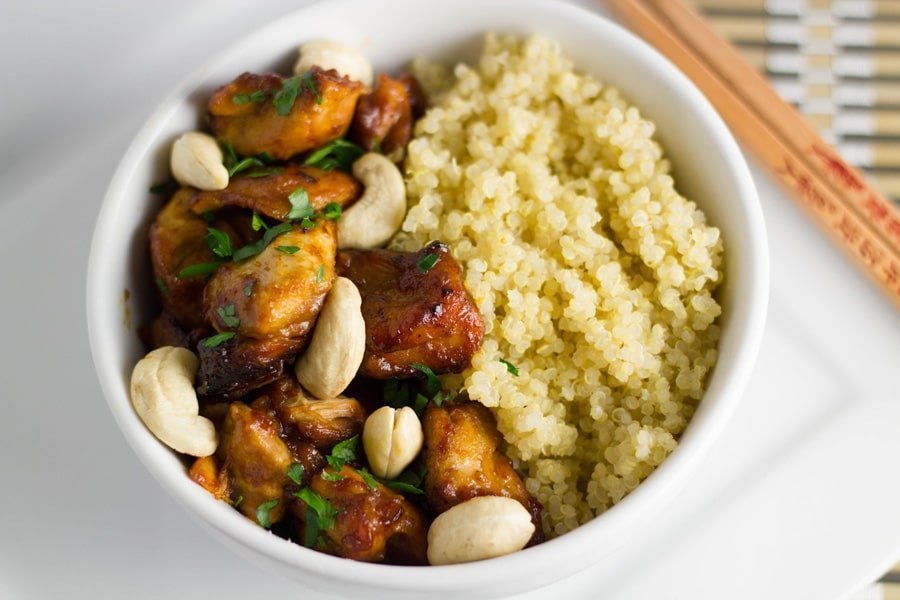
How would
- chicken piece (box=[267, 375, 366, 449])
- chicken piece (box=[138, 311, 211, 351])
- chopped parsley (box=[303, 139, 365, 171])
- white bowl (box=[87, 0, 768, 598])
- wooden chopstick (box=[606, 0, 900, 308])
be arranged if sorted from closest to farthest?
white bowl (box=[87, 0, 768, 598]) → chicken piece (box=[267, 375, 366, 449]) → chicken piece (box=[138, 311, 211, 351]) → chopped parsley (box=[303, 139, 365, 171]) → wooden chopstick (box=[606, 0, 900, 308])

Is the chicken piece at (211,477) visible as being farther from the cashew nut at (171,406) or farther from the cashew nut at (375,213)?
the cashew nut at (375,213)

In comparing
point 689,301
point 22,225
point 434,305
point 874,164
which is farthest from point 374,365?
point 874,164

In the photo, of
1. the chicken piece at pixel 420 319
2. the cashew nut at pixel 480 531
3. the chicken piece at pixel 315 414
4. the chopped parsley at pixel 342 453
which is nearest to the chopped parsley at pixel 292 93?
the chicken piece at pixel 420 319

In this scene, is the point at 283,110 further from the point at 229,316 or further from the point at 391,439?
the point at 391,439

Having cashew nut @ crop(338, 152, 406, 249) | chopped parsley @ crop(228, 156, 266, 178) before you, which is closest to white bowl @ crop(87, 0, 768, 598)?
chopped parsley @ crop(228, 156, 266, 178)

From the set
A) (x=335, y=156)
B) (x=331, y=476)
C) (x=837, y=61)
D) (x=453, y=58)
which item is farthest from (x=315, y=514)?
(x=837, y=61)

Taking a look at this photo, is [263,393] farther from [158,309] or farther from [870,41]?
[870,41]

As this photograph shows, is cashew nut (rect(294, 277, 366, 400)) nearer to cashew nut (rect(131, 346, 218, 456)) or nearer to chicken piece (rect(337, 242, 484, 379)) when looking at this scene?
chicken piece (rect(337, 242, 484, 379))
